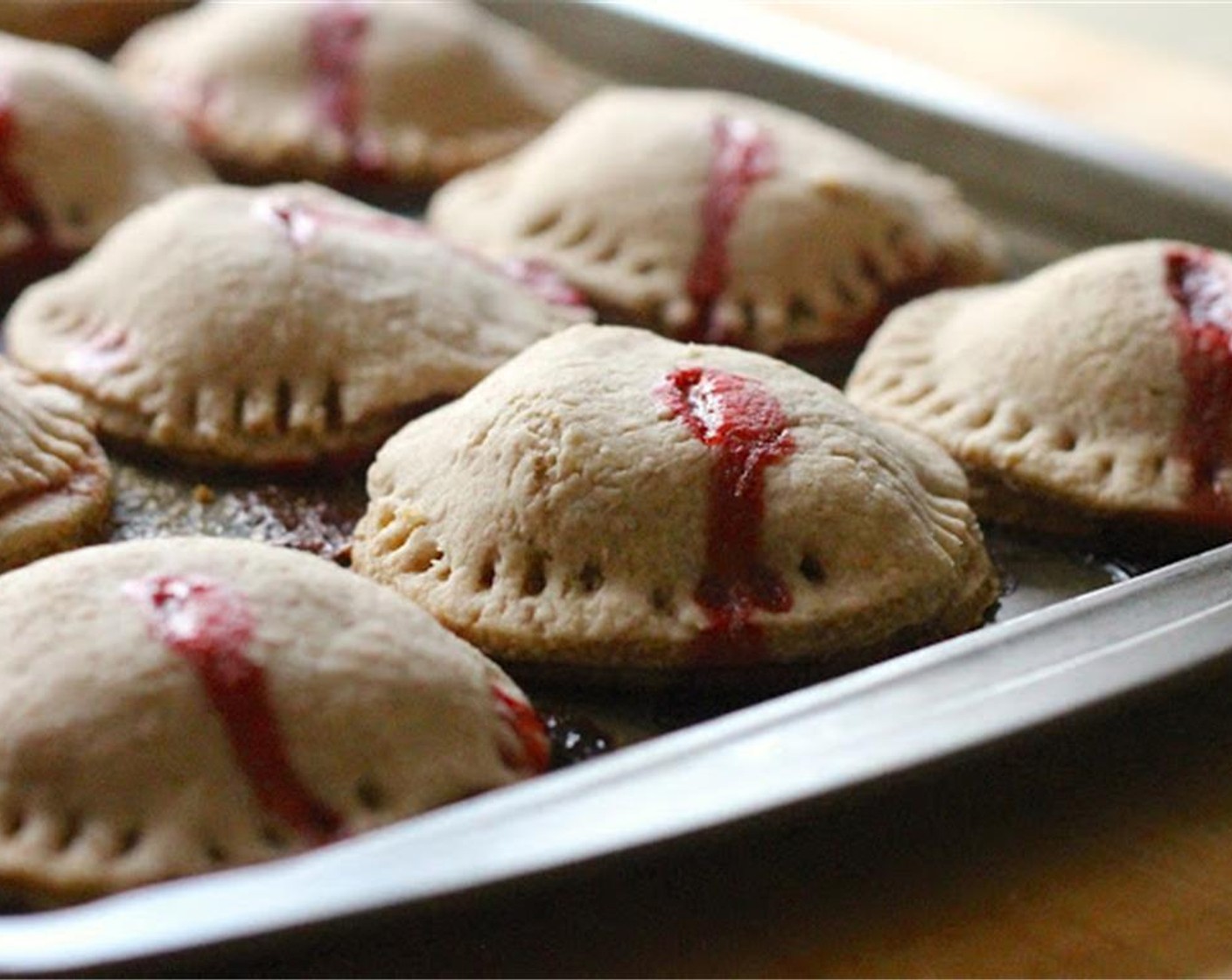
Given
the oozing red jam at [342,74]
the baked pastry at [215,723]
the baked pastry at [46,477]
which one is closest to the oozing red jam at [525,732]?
the baked pastry at [215,723]

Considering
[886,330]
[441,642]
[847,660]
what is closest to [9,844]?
[441,642]

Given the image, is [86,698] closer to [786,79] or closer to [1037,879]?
[1037,879]

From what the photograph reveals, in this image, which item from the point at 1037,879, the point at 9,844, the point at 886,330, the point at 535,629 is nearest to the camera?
the point at 9,844

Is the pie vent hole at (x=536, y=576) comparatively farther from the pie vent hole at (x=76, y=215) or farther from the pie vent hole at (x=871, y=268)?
the pie vent hole at (x=76, y=215)

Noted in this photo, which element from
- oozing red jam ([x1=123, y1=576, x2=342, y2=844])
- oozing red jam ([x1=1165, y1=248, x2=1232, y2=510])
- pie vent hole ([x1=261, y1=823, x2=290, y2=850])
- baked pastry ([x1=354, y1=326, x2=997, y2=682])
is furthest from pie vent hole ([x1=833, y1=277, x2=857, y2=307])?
pie vent hole ([x1=261, y1=823, x2=290, y2=850])

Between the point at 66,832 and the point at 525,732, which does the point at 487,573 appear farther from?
the point at 66,832

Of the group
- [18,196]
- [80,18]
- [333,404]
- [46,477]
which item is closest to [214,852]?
[46,477]
